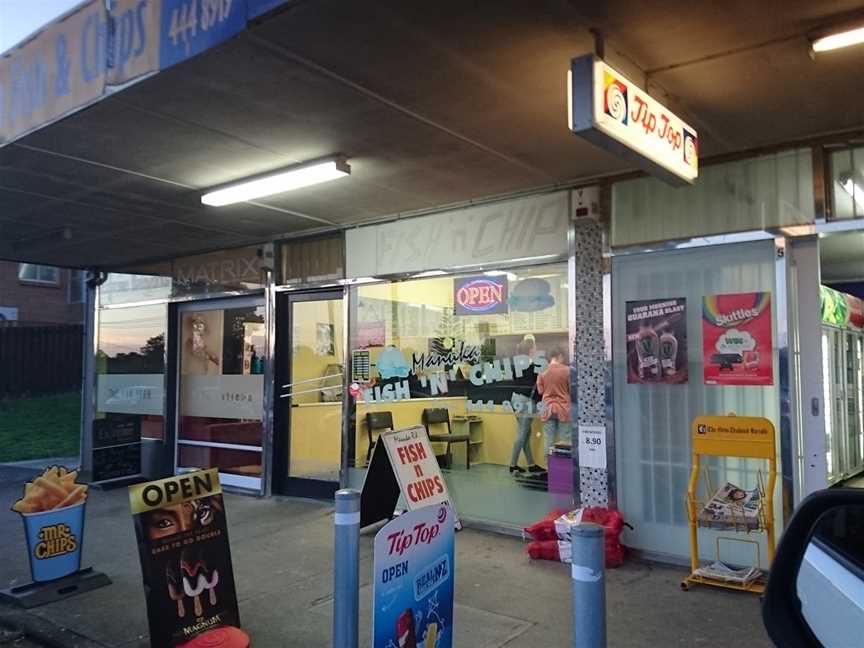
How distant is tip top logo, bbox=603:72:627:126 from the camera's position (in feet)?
11.6

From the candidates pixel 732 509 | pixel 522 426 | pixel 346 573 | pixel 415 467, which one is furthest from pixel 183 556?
pixel 732 509

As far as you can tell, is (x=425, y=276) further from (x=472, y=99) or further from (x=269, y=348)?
(x=472, y=99)

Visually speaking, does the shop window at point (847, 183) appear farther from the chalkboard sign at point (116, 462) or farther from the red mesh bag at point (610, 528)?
the chalkboard sign at point (116, 462)

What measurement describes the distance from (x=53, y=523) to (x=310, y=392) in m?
3.60

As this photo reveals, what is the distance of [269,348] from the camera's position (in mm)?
8625

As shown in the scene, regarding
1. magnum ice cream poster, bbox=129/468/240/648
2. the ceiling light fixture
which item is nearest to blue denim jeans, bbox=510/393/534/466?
the ceiling light fixture

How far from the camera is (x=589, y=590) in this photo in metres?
2.57

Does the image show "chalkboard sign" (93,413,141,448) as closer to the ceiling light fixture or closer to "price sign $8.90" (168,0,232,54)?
the ceiling light fixture

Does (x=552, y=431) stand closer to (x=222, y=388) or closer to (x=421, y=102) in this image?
(x=421, y=102)

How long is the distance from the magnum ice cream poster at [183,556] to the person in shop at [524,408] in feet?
10.0

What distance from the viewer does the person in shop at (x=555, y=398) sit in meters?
6.31

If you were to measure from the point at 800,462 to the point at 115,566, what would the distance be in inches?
215

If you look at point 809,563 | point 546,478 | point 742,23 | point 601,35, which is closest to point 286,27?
point 601,35

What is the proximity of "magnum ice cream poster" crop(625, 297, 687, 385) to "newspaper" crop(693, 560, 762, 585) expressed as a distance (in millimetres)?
1403
